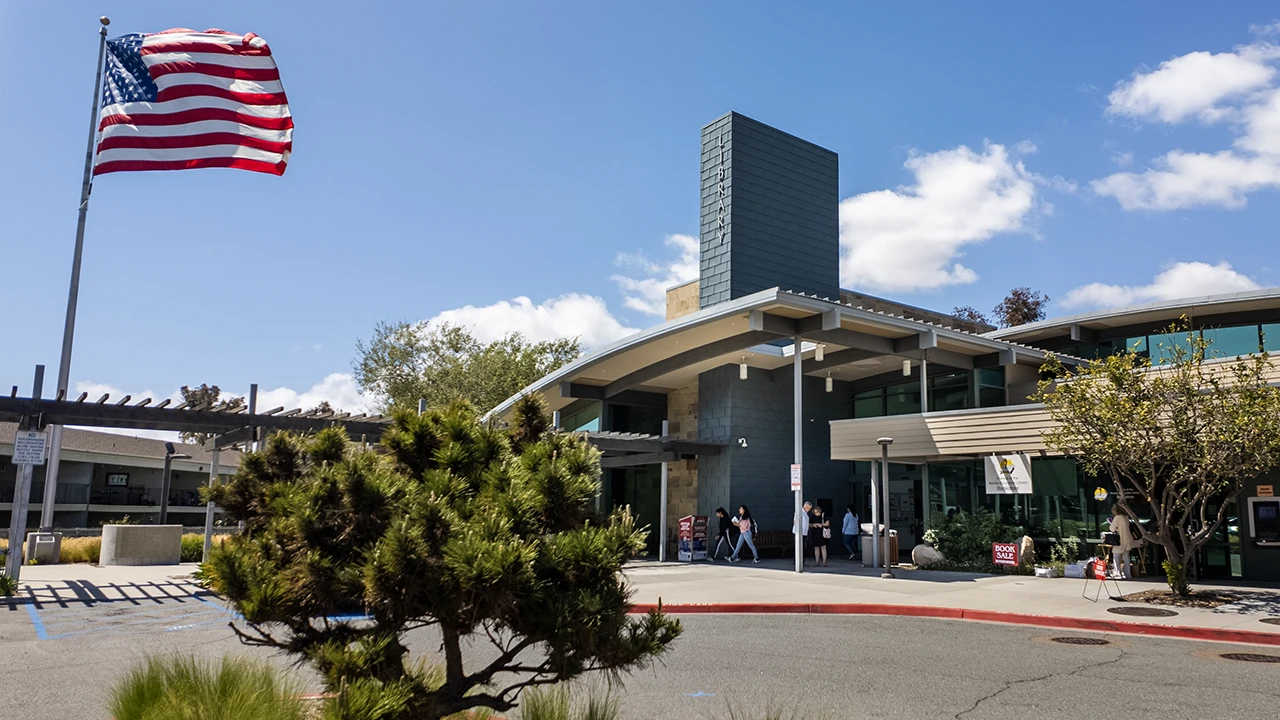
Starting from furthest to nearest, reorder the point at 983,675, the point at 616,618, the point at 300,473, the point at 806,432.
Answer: the point at 806,432 → the point at 983,675 → the point at 300,473 → the point at 616,618

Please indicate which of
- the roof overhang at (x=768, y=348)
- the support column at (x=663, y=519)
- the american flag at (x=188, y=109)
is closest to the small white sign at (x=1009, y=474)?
the roof overhang at (x=768, y=348)

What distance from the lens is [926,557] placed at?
21234 millimetres

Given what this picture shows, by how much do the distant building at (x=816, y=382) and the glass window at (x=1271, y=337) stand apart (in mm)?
49

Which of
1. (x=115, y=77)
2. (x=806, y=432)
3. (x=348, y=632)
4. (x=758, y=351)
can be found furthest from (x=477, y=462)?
(x=806, y=432)

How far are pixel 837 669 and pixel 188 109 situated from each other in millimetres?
15946

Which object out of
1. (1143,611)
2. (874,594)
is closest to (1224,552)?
(1143,611)

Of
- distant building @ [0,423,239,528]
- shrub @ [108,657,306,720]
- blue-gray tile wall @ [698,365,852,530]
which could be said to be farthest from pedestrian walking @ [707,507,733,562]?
distant building @ [0,423,239,528]

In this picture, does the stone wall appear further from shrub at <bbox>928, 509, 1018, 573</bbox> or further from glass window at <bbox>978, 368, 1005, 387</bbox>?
shrub at <bbox>928, 509, 1018, 573</bbox>

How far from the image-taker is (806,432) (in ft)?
89.8

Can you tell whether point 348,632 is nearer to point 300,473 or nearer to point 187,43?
point 300,473

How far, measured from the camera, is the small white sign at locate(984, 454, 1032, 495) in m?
19.7

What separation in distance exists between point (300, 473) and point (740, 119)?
1022 inches

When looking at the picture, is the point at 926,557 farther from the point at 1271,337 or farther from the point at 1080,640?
the point at 1080,640

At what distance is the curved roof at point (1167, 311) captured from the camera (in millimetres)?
21672
